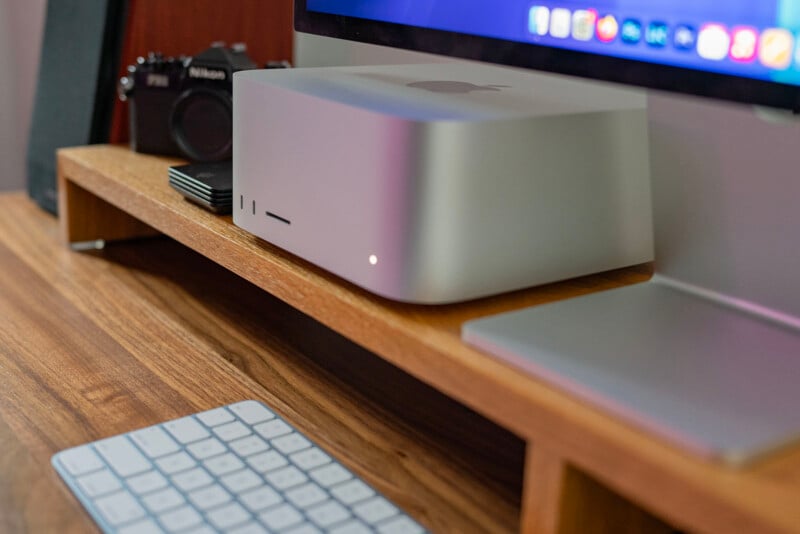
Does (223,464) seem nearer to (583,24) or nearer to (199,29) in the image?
(583,24)

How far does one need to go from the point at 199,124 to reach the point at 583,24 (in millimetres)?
483

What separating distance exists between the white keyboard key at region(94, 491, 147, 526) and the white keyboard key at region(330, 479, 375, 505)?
0.32ft

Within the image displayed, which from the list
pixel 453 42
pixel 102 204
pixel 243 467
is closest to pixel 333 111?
pixel 453 42

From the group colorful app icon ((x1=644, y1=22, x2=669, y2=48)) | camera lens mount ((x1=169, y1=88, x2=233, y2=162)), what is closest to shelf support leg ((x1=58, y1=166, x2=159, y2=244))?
camera lens mount ((x1=169, y1=88, x2=233, y2=162))

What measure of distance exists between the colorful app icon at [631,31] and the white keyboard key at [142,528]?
344 millimetres

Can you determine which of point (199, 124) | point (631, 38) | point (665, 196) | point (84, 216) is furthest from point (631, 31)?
point (84, 216)

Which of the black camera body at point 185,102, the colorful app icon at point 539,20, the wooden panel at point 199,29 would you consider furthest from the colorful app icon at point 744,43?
the wooden panel at point 199,29

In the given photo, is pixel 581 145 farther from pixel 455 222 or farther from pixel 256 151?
pixel 256 151

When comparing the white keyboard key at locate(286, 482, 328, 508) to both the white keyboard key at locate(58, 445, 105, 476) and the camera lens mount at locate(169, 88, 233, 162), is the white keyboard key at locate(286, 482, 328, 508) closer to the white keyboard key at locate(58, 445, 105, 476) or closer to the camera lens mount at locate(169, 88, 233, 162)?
the white keyboard key at locate(58, 445, 105, 476)

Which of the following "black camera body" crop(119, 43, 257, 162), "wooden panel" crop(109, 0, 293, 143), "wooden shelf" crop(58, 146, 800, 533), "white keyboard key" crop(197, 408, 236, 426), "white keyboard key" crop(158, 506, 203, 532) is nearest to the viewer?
"wooden shelf" crop(58, 146, 800, 533)

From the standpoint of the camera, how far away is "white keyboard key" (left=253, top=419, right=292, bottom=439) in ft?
1.79

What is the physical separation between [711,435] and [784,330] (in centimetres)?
16

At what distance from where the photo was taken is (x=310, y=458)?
0.52 meters

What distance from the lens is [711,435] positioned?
1.20ft
